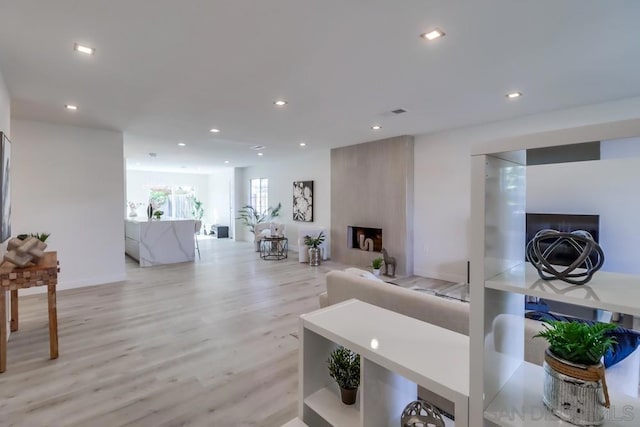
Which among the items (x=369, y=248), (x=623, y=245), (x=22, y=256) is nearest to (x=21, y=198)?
(x=22, y=256)

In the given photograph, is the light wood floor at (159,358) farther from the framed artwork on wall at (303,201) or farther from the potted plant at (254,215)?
the potted plant at (254,215)

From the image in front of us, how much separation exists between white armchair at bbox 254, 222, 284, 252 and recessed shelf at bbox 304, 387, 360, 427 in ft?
22.2

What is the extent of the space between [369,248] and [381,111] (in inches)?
126

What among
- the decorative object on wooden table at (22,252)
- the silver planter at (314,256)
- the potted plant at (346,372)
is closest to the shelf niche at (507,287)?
the potted plant at (346,372)

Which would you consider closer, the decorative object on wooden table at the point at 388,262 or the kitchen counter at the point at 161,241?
the decorative object on wooden table at the point at 388,262

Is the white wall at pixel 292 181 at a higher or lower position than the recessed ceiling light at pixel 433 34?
lower

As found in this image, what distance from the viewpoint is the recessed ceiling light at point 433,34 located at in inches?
85.2

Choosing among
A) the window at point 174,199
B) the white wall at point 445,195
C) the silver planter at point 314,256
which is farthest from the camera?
the window at point 174,199

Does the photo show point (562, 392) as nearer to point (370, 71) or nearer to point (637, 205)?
point (370, 71)

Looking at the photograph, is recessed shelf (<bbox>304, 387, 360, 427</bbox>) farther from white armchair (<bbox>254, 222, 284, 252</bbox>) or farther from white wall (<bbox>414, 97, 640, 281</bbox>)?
white armchair (<bbox>254, 222, 284, 252</bbox>)

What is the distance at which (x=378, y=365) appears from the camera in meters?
1.12

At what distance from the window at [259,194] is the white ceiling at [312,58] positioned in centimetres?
563

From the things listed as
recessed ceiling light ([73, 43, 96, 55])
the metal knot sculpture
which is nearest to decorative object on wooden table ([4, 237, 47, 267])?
recessed ceiling light ([73, 43, 96, 55])

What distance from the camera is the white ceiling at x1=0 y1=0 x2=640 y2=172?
1.95 metres
